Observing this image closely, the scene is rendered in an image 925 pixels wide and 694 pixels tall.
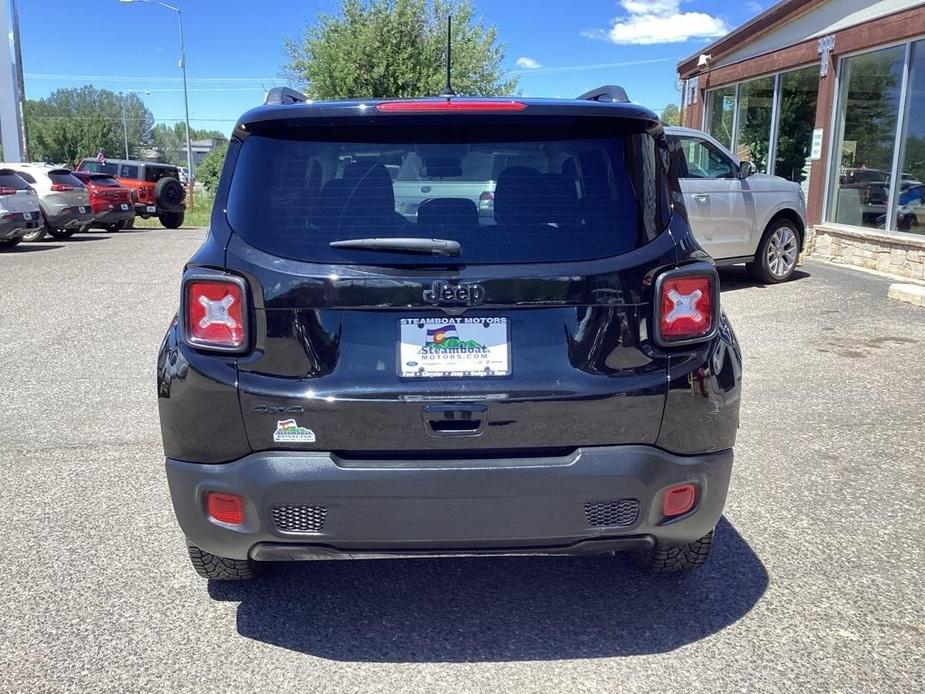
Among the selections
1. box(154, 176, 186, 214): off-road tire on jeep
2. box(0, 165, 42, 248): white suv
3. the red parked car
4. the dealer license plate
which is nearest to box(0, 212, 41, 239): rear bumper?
box(0, 165, 42, 248): white suv

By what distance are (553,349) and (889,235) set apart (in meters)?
11.0

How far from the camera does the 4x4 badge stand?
102 inches

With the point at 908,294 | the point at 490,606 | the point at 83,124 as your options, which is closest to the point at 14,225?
the point at 908,294

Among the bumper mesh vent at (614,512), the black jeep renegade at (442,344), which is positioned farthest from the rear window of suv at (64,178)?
the bumper mesh vent at (614,512)

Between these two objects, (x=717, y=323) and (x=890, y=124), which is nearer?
(x=717, y=323)

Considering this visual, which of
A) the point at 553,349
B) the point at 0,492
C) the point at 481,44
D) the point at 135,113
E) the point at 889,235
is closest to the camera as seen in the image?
the point at 553,349

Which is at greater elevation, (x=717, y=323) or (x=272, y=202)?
(x=272, y=202)


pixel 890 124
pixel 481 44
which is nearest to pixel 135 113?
pixel 481 44

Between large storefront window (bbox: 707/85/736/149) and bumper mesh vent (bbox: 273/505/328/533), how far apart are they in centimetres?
1659

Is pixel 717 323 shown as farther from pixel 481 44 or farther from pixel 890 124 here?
pixel 481 44

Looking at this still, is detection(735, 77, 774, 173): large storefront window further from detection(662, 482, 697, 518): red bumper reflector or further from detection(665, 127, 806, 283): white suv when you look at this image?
detection(662, 482, 697, 518): red bumper reflector

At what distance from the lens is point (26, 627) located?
3004 millimetres

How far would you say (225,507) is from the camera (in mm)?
2697

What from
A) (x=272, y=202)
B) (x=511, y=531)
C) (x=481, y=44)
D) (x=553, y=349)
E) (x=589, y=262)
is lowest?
(x=511, y=531)
